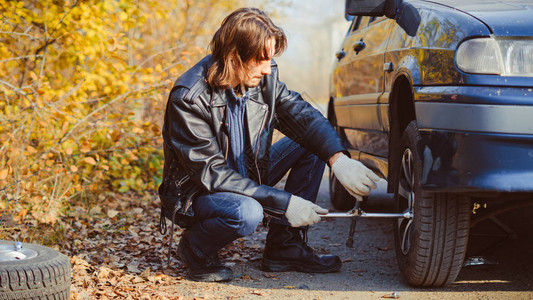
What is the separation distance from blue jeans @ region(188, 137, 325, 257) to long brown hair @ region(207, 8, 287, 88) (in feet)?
2.01

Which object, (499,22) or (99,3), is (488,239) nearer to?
(499,22)

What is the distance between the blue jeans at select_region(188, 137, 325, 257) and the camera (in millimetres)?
3139

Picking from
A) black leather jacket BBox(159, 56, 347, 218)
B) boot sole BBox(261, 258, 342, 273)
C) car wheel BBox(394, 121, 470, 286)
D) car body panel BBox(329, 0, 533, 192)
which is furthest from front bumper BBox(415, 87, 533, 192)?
boot sole BBox(261, 258, 342, 273)

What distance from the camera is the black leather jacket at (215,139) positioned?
317 centimetres

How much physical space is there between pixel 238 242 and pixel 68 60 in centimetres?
214

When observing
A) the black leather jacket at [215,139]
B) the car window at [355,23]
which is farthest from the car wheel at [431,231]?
the car window at [355,23]

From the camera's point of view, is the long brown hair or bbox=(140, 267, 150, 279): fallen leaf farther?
bbox=(140, 267, 150, 279): fallen leaf

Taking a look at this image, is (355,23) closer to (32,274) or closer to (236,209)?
(236,209)

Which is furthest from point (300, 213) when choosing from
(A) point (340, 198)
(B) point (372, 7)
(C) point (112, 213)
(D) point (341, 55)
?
(C) point (112, 213)

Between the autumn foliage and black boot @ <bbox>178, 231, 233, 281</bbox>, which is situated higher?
the autumn foliage

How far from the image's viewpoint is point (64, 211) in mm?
4863

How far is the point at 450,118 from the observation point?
2.60 metres

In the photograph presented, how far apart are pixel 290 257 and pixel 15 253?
1.50m

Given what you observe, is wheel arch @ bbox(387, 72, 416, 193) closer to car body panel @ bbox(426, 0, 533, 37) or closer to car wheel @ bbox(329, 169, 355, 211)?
car body panel @ bbox(426, 0, 533, 37)
